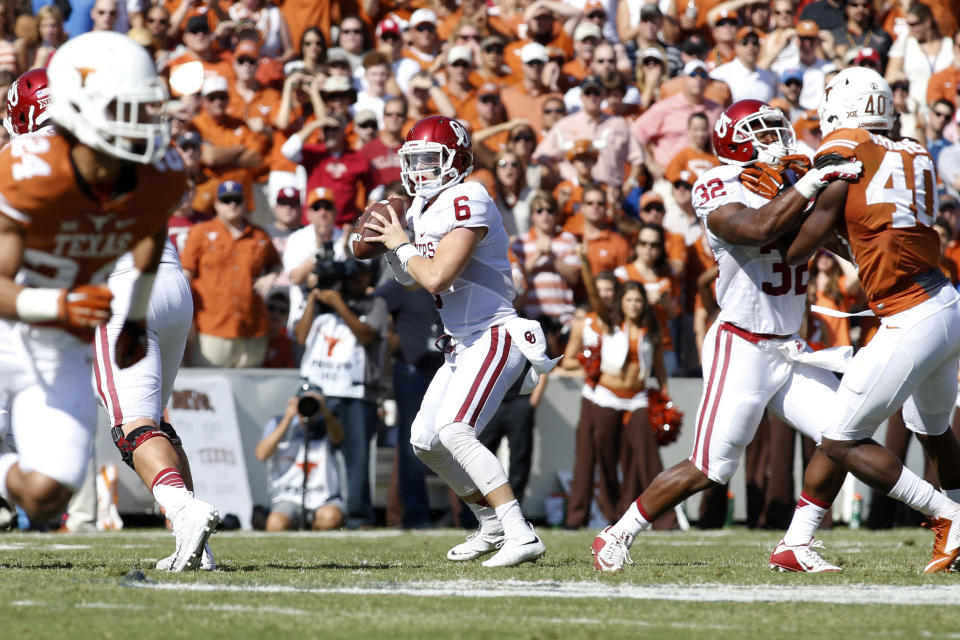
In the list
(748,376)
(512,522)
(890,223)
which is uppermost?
(890,223)

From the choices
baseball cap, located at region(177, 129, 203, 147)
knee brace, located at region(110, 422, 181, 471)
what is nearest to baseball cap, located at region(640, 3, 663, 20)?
baseball cap, located at region(177, 129, 203, 147)

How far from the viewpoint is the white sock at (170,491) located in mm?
5930

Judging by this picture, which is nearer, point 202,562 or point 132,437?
point 132,437

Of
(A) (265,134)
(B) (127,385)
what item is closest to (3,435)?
(B) (127,385)

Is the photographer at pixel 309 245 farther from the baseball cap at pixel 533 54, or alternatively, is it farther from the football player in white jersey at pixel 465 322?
the football player in white jersey at pixel 465 322

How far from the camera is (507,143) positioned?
43.0 ft

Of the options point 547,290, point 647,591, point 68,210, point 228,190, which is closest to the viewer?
point 68,210

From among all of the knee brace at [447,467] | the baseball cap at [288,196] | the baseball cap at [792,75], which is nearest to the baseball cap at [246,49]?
the baseball cap at [288,196]

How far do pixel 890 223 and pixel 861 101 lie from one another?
1.95ft

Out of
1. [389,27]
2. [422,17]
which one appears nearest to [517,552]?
[389,27]

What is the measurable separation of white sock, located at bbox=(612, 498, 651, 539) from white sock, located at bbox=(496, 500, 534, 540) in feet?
1.34

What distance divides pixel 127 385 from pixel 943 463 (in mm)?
3700

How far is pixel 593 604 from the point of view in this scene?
16.8 ft

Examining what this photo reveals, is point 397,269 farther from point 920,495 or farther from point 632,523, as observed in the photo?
point 920,495
